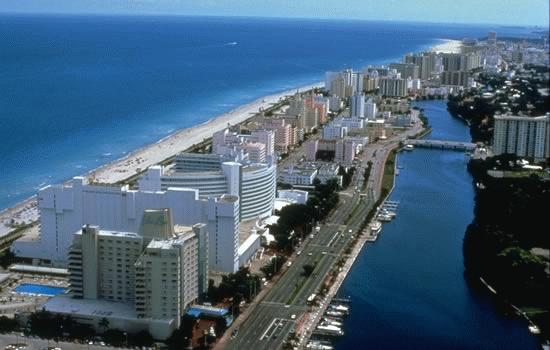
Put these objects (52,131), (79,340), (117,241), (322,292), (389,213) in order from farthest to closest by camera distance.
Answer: (52,131), (389,213), (322,292), (117,241), (79,340)

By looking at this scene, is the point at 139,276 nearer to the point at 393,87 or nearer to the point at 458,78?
the point at 393,87

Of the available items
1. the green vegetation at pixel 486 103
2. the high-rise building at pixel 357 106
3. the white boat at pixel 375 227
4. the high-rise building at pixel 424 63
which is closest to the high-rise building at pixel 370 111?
the high-rise building at pixel 357 106

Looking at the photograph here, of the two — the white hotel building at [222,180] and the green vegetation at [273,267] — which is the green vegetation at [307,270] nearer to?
the green vegetation at [273,267]

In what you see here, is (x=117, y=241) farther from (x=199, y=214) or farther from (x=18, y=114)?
(x=18, y=114)

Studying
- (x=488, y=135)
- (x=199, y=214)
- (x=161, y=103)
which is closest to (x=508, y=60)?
(x=488, y=135)

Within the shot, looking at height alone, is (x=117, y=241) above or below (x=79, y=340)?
above

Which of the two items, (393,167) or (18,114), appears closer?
(393,167)

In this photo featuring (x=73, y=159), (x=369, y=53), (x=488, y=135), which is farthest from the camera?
(x=369, y=53)

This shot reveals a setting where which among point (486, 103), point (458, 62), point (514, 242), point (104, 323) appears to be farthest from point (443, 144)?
point (458, 62)
